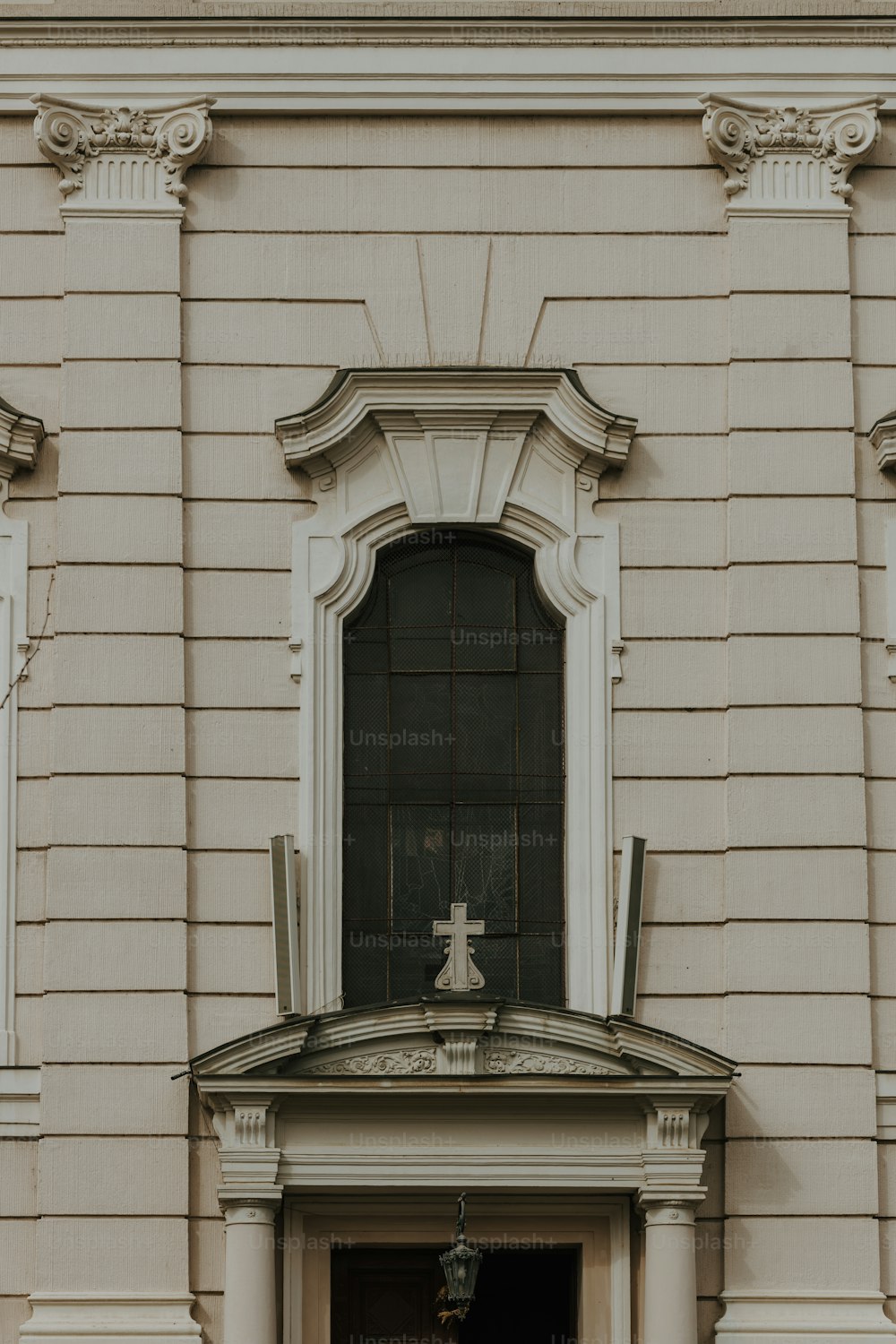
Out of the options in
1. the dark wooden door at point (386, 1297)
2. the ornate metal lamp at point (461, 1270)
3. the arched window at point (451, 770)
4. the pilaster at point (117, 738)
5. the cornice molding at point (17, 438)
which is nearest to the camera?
the ornate metal lamp at point (461, 1270)

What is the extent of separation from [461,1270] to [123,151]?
7511 mm

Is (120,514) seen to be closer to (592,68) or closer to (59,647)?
(59,647)

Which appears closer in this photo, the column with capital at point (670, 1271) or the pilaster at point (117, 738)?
the column with capital at point (670, 1271)

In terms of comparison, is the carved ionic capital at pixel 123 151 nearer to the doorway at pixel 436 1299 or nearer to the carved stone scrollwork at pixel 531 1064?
the carved stone scrollwork at pixel 531 1064

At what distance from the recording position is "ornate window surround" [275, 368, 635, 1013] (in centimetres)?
1625

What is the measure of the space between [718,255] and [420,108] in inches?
86.5

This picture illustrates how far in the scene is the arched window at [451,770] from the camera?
16.2m

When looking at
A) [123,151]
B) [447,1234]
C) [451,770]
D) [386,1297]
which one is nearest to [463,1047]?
[447,1234]

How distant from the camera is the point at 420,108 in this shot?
17062 millimetres

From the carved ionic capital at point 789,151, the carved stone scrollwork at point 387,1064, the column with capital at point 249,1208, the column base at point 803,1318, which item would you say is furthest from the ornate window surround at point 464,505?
the column base at point 803,1318

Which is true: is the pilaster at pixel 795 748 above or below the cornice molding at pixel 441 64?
below

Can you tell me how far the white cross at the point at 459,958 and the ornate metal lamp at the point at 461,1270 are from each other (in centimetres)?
129

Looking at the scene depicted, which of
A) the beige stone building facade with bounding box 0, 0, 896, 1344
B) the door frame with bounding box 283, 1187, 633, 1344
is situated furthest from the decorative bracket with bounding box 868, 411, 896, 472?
the door frame with bounding box 283, 1187, 633, 1344

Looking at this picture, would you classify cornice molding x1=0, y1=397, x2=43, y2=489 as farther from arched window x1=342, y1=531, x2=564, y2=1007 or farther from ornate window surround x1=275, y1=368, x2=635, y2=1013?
arched window x1=342, y1=531, x2=564, y2=1007
